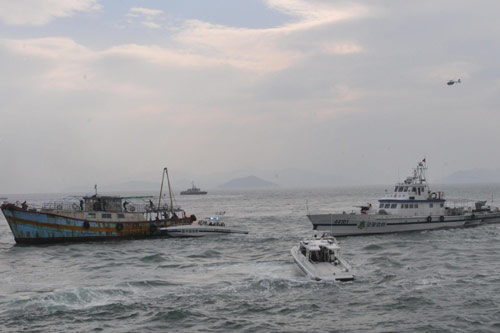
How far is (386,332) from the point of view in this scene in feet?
81.6

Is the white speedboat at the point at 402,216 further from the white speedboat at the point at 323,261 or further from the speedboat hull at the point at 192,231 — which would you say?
the white speedboat at the point at 323,261

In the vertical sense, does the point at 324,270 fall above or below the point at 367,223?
below

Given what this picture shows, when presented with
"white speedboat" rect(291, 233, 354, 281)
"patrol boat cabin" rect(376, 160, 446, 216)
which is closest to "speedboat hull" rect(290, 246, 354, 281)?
"white speedboat" rect(291, 233, 354, 281)

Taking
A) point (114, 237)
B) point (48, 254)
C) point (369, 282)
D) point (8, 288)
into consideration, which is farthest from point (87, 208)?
point (369, 282)

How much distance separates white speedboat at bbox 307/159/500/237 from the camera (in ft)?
201

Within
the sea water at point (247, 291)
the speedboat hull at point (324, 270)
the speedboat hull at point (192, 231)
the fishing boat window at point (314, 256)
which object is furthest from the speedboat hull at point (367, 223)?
the speedboat hull at point (324, 270)

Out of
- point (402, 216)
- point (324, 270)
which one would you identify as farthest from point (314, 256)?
point (402, 216)

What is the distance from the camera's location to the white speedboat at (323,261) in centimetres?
3440

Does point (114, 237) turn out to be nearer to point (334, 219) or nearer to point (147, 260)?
point (147, 260)

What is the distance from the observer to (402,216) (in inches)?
2493

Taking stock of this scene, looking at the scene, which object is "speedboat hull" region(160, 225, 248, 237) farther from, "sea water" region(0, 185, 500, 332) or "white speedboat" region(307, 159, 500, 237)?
"white speedboat" region(307, 159, 500, 237)

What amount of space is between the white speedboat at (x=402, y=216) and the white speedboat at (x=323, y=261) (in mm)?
20898

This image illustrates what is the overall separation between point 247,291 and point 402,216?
36.5 meters

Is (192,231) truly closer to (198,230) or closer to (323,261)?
(198,230)
